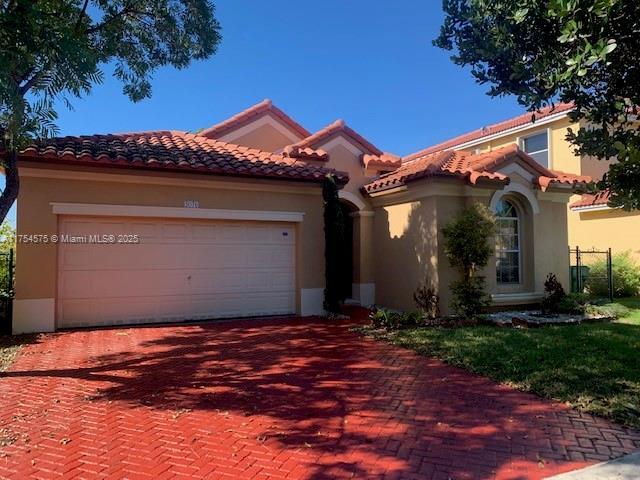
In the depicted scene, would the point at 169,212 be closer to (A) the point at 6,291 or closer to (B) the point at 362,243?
(A) the point at 6,291

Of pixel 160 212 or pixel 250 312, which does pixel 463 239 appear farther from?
pixel 160 212

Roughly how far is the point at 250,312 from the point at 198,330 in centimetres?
196

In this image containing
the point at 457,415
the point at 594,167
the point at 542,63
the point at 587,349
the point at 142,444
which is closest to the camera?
the point at 142,444

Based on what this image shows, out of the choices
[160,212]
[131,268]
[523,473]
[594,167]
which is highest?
[594,167]

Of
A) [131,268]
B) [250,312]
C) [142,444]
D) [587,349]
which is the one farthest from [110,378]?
[587,349]

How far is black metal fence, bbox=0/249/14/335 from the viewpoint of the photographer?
34.0 feet

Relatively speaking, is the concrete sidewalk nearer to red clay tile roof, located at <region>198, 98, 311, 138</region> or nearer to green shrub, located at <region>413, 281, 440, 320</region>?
green shrub, located at <region>413, 281, 440, 320</region>

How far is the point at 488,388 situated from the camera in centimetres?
645

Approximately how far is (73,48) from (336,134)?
36.0 feet

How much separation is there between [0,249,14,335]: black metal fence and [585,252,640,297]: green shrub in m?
18.3

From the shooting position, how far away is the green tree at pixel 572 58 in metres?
4.91

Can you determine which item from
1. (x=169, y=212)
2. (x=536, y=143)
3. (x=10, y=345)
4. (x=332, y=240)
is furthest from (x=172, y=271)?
(x=536, y=143)

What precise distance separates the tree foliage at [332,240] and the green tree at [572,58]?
618 cm

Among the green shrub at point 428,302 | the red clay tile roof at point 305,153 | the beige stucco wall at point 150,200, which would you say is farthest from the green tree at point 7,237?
the green shrub at point 428,302
